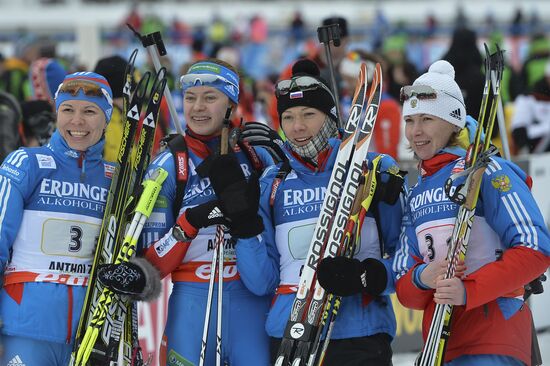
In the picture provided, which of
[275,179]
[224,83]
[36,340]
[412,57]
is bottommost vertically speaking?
[36,340]

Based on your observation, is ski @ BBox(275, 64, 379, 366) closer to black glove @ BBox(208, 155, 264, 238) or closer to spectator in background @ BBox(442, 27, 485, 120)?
black glove @ BBox(208, 155, 264, 238)

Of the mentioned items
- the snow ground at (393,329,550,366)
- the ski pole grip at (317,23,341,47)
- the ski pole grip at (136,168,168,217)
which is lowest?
the snow ground at (393,329,550,366)

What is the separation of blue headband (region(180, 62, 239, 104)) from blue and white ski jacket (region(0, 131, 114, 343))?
2.22 ft

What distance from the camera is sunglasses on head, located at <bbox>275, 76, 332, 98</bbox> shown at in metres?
4.54

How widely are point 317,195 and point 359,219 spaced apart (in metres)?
0.25

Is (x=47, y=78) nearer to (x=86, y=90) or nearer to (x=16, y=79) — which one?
(x=86, y=90)

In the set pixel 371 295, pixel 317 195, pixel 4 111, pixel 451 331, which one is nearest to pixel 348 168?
pixel 317 195

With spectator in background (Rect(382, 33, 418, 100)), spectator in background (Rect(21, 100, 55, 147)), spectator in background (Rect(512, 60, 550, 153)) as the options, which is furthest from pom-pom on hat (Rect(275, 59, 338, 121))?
spectator in background (Rect(382, 33, 418, 100))

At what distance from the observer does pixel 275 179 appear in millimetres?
4590

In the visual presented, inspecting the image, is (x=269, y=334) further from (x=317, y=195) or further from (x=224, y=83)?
(x=224, y=83)

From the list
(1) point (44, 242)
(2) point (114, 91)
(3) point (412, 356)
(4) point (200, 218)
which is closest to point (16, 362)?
(1) point (44, 242)

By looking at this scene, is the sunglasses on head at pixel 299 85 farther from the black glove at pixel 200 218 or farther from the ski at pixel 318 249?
the black glove at pixel 200 218

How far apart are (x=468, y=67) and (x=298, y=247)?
167 inches

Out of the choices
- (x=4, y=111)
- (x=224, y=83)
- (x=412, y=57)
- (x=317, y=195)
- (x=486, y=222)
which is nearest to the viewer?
(x=486, y=222)
